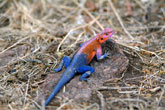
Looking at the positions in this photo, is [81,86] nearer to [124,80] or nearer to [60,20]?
[124,80]

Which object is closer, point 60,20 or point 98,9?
point 60,20

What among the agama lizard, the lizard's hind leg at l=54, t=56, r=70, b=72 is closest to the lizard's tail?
the agama lizard

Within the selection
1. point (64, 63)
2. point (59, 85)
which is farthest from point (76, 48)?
point (59, 85)

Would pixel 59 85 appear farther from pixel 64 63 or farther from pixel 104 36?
pixel 104 36

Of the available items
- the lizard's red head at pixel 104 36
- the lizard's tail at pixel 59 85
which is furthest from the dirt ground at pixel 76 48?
the lizard's red head at pixel 104 36

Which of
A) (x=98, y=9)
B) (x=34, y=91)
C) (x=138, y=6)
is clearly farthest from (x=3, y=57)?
(x=138, y=6)

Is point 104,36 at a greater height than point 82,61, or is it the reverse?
point 104,36

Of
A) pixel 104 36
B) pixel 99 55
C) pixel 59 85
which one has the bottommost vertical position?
pixel 59 85

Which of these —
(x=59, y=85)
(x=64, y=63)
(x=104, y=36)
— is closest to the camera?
(x=59, y=85)
